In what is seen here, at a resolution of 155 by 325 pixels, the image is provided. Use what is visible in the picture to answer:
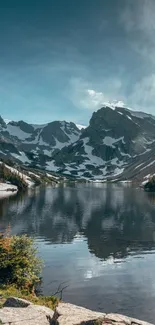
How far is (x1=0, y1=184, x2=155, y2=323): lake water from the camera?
32188 mm

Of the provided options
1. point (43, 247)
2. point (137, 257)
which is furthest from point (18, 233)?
point (137, 257)

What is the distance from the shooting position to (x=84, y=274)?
40625 millimetres

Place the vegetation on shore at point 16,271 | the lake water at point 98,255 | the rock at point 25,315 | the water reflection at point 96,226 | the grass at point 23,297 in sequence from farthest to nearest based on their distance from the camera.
Answer: the water reflection at point 96,226
the lake water at point 98,255
the vegetation on shore at point 16,271
the grass at point 23,297
the rock at point 25,315

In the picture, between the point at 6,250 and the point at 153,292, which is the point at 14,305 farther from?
the point at 153,292

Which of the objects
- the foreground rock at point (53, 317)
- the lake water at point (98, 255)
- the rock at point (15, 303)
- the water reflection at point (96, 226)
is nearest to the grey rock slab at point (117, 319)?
the foreground rock at point (53, 317)

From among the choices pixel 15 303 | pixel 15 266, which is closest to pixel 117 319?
pixel 15 303

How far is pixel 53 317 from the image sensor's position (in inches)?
730

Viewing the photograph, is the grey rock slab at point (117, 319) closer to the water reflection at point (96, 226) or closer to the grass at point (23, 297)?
the grass at point (23, 297)

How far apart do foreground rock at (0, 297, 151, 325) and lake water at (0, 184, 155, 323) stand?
34.0 ft

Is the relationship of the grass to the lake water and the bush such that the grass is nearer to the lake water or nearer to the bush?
the bush

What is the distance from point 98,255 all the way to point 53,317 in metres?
34.0

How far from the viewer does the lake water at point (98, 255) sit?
3219cm

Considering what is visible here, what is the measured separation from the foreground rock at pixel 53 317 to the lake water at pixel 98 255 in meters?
10.4

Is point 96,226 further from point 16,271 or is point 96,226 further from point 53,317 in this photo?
point 53,317
